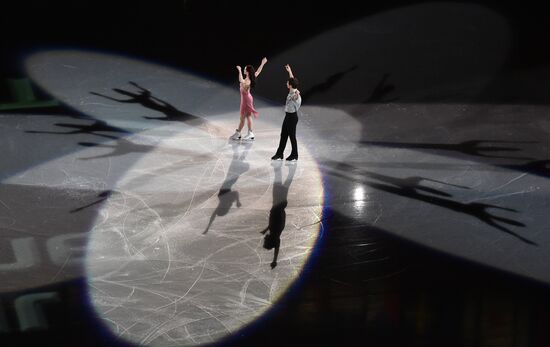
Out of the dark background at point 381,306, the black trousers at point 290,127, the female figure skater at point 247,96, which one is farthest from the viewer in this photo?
the female figure skater at point 247,96

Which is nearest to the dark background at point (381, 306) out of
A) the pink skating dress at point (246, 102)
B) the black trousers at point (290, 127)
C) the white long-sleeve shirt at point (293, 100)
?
the black trousers at point (290, 127)

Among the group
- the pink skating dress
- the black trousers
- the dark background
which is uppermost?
the pink skating dress

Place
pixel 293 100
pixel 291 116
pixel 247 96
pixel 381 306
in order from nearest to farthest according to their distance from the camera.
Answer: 1. pixel 381 306
2. pixel 293 100
3. pixel 291 116
4. pixel 247 96

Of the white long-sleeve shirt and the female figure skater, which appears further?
the female figure skater

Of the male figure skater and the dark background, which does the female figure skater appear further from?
the dark background

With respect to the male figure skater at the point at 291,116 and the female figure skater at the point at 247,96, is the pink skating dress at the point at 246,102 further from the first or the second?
the male figure skater at the point at 291,116

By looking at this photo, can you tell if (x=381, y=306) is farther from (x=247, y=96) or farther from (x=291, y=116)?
(x=247, y=96)

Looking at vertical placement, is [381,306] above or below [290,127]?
below

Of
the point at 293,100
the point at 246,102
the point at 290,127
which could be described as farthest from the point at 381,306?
the point at 246,102

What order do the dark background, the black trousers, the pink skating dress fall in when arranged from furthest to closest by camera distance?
the pink skating dress, the black trousers, the dark background

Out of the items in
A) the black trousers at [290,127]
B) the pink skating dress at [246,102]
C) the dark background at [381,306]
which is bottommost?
the dark background at [381,306]

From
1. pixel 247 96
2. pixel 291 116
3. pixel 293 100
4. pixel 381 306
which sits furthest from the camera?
pixel 247 96

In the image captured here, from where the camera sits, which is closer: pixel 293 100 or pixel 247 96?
pixel 293 100

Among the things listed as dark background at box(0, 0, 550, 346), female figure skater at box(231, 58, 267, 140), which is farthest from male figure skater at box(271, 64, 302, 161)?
dark background at box(0, 0, 550, 346)
